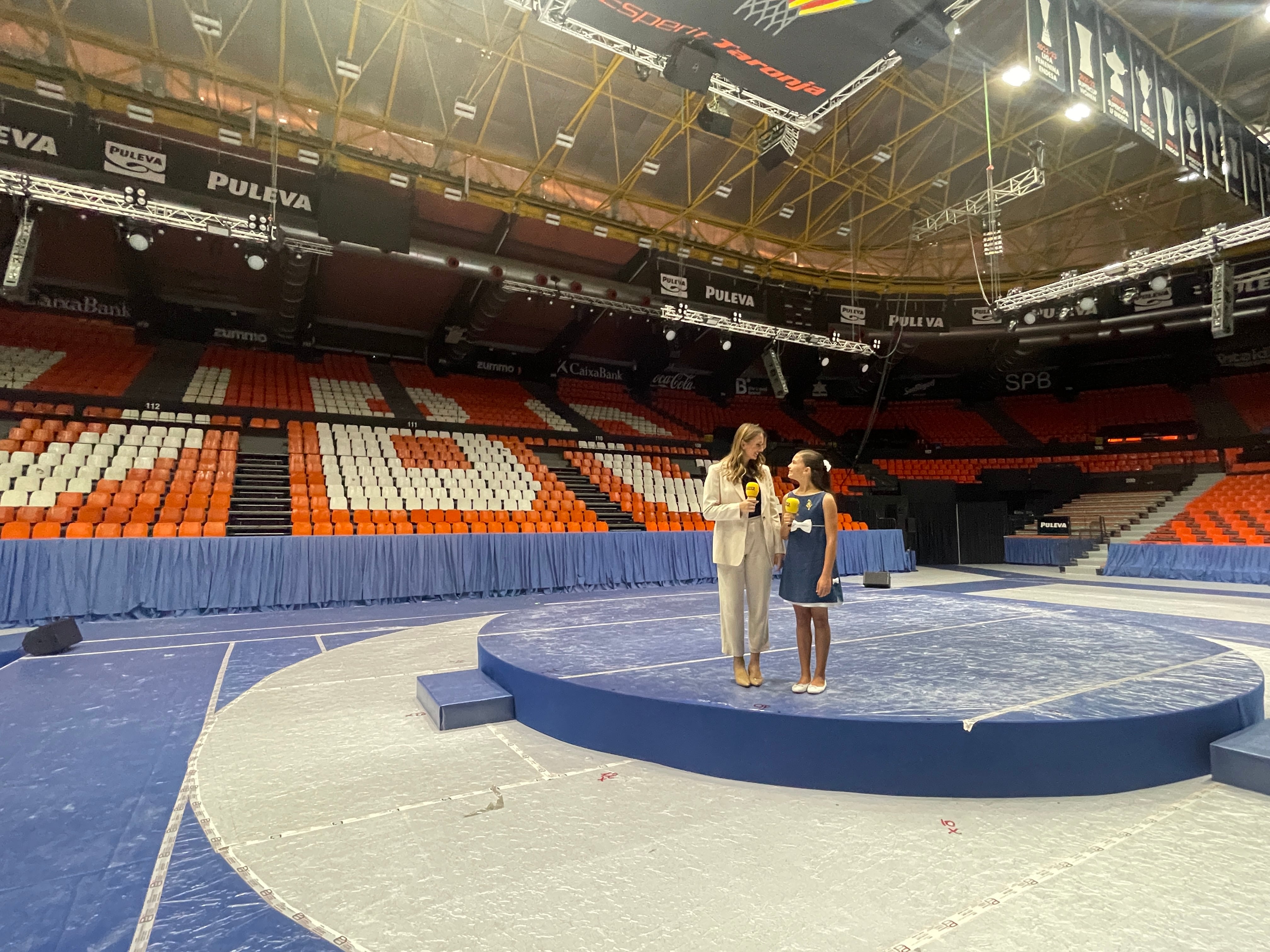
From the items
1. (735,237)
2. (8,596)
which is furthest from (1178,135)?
(8,596)

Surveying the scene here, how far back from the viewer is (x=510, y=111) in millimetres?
11688

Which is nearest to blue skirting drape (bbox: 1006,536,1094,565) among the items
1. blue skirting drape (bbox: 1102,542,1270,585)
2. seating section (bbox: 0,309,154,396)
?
blue skirting drape (bbox: 1102,542,1270,585)

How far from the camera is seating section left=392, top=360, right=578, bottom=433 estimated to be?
15734 mm

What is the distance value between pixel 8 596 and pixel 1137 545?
742 inches

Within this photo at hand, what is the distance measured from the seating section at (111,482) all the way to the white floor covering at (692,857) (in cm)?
684

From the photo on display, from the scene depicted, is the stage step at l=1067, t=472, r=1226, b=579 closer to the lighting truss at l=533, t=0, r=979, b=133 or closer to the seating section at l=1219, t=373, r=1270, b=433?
the seating section at l=1219, t=373, r=1270, b=433

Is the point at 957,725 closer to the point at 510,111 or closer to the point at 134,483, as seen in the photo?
the point at 134,483

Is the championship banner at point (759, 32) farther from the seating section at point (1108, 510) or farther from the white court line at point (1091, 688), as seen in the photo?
the seating section at point (1108, 510)

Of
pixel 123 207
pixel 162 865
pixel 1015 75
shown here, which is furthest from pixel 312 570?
pixel 1015 75

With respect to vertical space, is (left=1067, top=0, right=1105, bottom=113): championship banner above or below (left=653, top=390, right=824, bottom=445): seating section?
above

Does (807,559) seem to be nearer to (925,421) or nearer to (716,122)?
(716,122)

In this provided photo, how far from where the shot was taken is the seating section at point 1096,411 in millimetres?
20062

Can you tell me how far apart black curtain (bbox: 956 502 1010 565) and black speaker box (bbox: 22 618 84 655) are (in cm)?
1812

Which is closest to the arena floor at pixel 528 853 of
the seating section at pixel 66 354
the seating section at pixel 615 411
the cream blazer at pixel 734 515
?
the cream blazer at pixel 734 515
